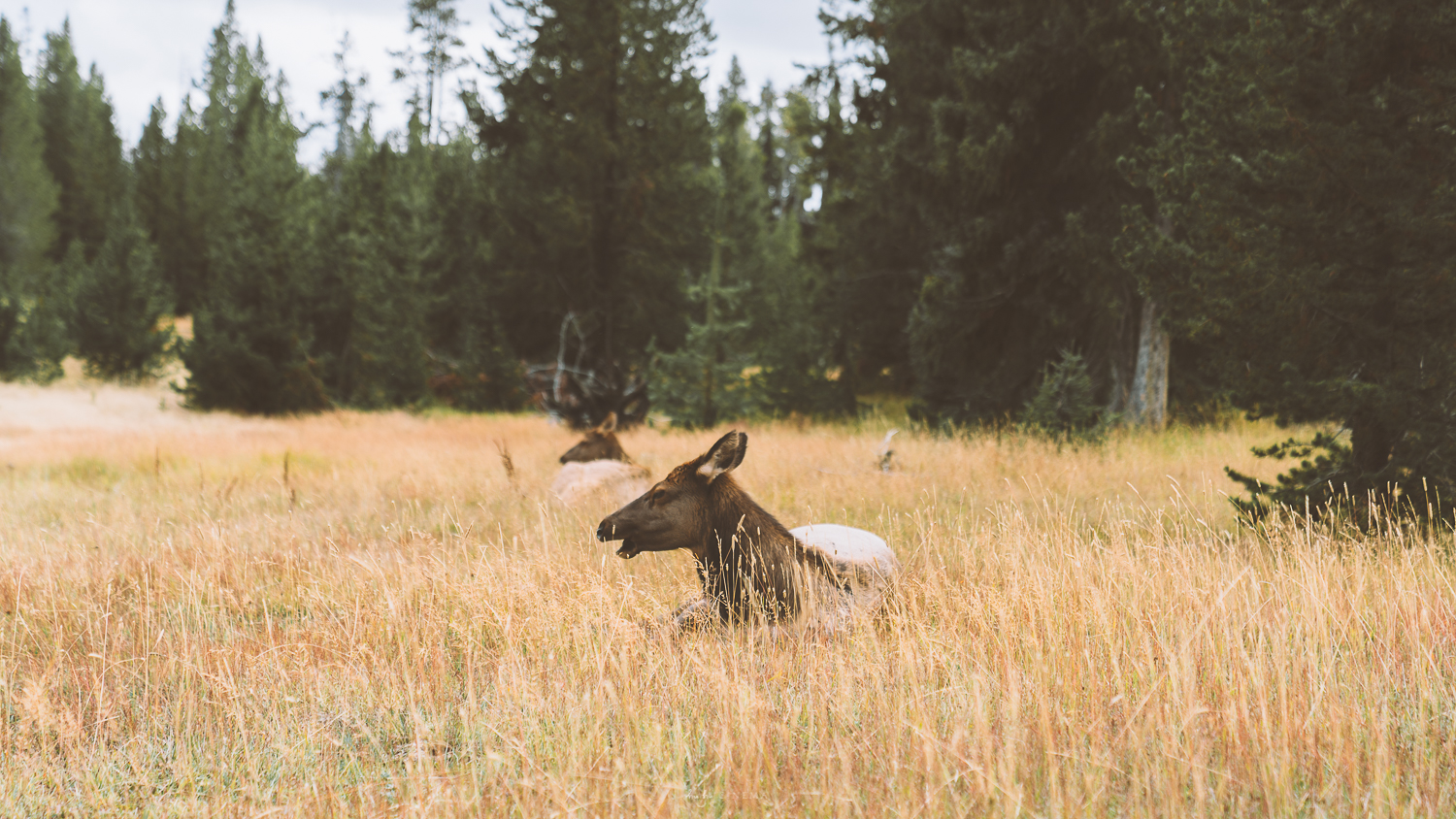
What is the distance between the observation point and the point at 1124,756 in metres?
2.71

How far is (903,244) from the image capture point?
19828 mm

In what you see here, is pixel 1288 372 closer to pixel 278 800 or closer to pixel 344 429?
pixel 278 800

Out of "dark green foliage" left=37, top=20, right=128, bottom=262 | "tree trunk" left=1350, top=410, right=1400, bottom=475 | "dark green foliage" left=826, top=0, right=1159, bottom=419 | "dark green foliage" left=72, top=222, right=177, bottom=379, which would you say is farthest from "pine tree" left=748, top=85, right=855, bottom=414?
"dark green foliage" left=37, top=20, right=128, bottom=262

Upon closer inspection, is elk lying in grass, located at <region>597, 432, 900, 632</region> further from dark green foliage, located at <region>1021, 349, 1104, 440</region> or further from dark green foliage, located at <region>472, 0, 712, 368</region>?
dark green foliage, located at <region>472, 0, 712, 368</region>

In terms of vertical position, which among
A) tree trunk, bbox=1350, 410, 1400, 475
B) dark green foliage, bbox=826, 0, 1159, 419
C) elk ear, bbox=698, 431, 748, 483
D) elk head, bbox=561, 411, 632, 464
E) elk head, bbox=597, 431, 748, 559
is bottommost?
elk head, bbox=561, 411, 632, 464

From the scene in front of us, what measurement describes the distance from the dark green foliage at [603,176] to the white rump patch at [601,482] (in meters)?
13.4

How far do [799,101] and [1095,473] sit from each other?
29.4 m

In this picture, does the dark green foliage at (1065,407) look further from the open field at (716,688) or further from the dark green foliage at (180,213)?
the dark green foliage at (180,213)

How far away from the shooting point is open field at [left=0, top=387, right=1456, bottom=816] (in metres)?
2.51

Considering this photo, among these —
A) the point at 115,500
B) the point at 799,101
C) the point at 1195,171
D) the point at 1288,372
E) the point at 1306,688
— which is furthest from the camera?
the point at 799,101

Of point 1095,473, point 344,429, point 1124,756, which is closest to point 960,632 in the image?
point 1124,756

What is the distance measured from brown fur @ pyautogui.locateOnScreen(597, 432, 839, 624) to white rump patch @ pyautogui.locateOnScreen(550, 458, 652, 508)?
3720 millimetres

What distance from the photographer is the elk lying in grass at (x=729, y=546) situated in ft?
12.5

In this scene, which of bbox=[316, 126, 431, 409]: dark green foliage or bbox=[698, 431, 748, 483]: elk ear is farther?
bbox=[316, 126, 431, 409]: dark green foliage
